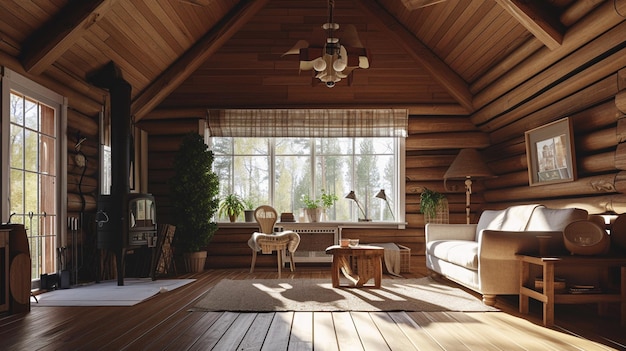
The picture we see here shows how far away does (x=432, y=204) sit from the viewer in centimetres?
794

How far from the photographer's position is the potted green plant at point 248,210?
8.25 m

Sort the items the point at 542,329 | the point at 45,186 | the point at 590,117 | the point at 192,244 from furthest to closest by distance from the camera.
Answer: the point at 192,244 → the point at 45,186 → the point at 590,117 → the point at 542,329

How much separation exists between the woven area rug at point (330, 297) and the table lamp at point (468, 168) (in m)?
1.88

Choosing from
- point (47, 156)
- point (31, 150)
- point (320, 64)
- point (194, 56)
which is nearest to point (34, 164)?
point (31, 150)

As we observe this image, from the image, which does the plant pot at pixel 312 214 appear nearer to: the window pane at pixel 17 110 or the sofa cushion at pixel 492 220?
the sofa cushion at pixel 492 220

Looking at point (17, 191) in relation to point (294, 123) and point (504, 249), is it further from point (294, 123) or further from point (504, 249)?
point (504, 249)

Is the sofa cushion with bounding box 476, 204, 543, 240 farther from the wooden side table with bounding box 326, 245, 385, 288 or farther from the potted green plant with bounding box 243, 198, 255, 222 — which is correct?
the potted green plant with bounding box 243, 198, 255, 222

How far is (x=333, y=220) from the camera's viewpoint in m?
8.41

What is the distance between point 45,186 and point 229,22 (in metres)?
3.45

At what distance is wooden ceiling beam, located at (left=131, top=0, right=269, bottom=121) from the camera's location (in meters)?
7.65

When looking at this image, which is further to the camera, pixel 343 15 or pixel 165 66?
pixel 343 15

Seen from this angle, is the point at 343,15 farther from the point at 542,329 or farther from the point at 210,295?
the point at 542,329

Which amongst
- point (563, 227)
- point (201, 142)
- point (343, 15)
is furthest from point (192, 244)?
point (563, 227)

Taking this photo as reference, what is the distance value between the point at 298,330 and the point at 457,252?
7.77ft
